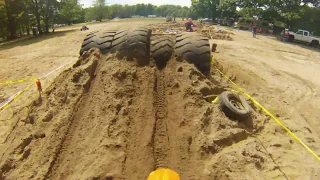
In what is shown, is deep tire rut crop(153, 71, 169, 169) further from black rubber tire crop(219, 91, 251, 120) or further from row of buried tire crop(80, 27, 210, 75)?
black rubber tire crop(219, 91, 251, 120)

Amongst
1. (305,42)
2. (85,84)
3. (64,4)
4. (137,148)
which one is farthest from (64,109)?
(64,4)

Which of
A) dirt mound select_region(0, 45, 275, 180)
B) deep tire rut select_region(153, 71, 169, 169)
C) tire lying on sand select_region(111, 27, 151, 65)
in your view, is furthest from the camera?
tire lying on sand select_region(111, 27, 151, 65)

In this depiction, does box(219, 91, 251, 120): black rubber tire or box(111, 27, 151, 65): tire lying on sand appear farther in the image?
box(111, 27, 151, 65): tire lying on sand

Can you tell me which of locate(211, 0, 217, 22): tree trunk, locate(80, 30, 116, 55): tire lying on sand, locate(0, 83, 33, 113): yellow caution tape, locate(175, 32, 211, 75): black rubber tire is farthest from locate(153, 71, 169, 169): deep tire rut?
locate(211, 0, 217, 22): tree trunk

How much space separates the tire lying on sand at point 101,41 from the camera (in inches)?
260

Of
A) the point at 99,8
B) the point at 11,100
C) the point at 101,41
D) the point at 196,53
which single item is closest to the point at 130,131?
the point at 196,53

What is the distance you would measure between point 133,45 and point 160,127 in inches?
93.8

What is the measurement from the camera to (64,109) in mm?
5047

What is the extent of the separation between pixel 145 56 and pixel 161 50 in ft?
1.32

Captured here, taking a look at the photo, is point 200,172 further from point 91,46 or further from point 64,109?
point 91,46

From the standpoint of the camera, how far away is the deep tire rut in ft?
13.1

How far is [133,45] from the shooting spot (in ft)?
20.5

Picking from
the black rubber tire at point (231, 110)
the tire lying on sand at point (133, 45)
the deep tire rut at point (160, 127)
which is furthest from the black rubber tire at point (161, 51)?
the black rubber tire at point (231, 110)

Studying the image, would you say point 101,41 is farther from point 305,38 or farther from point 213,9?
point 213,9
